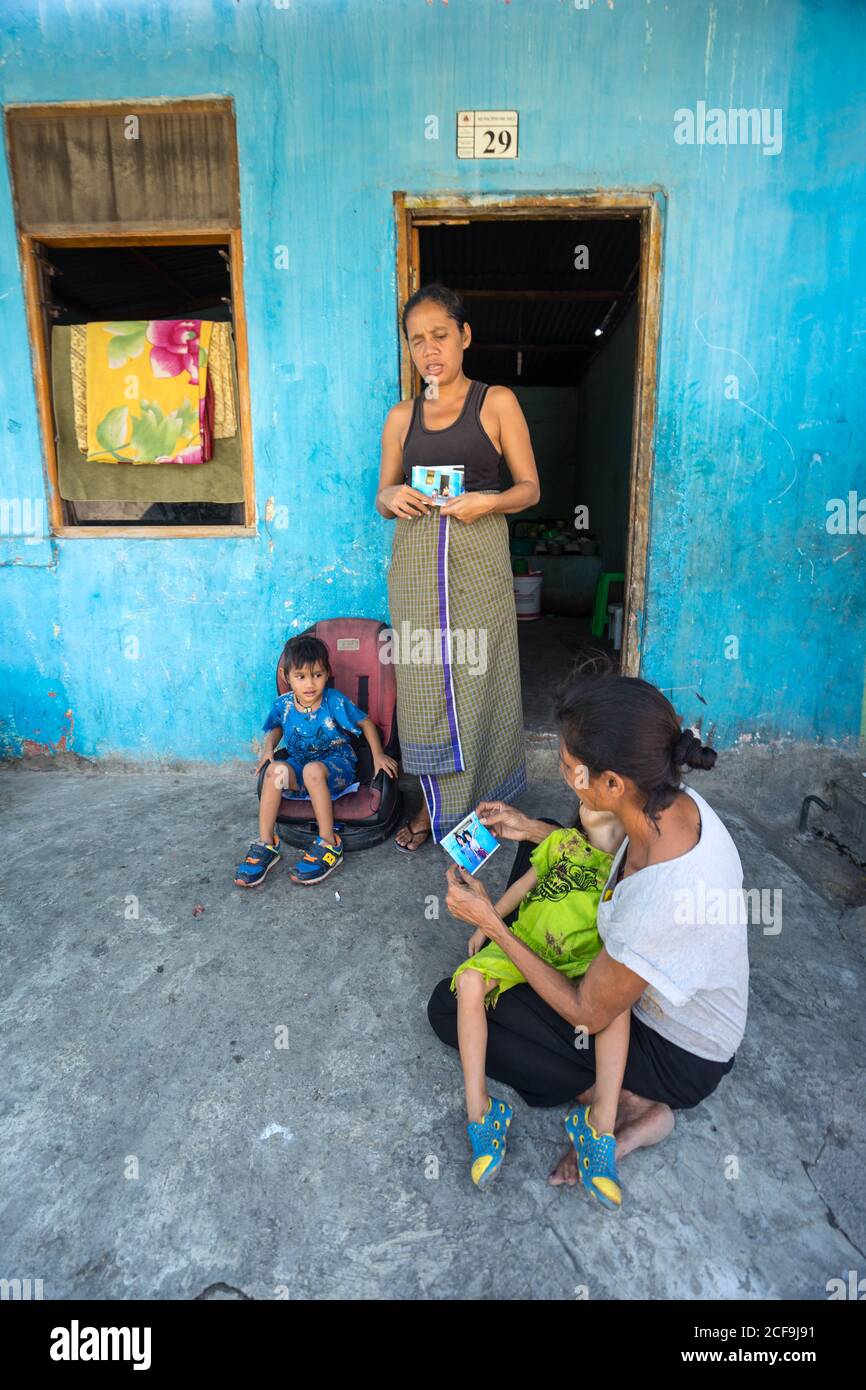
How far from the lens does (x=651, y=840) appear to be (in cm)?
172

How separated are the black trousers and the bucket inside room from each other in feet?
7.69

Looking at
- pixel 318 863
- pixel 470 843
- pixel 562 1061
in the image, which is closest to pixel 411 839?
pixel 318 863

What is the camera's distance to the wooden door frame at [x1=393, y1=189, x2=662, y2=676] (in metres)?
3.56

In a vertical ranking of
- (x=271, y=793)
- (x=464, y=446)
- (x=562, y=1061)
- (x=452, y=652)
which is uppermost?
(x=464, y=446)

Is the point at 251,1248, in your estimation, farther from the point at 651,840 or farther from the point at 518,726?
the point at 518,726

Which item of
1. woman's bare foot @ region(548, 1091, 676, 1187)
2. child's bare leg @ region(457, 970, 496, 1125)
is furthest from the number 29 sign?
woman's bare foot @ region(548, 1091, 676, 1187)

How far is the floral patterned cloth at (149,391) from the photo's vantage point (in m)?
3.91

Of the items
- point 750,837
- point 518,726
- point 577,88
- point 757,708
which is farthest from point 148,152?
point 750,837

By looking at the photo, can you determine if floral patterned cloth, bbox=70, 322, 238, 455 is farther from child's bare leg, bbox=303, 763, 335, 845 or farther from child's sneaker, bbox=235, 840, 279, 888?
child's sneaker, bbox=235, 840, 279, 888

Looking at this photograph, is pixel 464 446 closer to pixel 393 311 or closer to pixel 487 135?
pixel 393 311

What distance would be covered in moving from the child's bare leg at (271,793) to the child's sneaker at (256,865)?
1.5 inches

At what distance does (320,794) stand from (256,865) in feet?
1.18

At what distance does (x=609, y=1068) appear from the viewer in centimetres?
184

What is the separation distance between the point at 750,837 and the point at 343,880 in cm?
176
